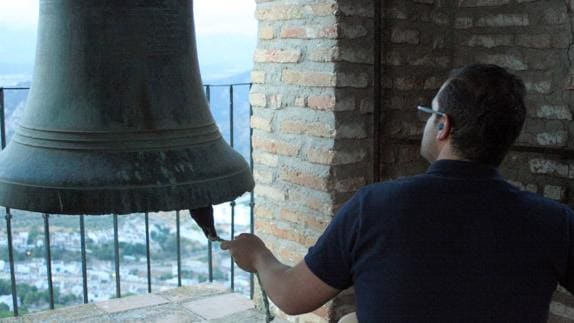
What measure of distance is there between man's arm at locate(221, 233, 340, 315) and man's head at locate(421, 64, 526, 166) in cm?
46

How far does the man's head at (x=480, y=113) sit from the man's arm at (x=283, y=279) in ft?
1.52

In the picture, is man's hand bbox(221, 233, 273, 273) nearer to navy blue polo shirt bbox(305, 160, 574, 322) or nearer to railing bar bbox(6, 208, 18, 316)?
navy blue polo shirt bbox(305, 160, 574, 322)

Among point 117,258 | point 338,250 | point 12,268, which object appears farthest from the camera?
point 117,258

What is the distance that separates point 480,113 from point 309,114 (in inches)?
63.9

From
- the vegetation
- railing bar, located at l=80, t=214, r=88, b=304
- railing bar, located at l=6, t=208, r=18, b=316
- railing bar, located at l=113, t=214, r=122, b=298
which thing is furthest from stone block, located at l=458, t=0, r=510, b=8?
the vegetation

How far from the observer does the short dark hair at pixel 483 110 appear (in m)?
1.51

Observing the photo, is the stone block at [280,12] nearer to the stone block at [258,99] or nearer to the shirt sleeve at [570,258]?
the stone block at [258,99]

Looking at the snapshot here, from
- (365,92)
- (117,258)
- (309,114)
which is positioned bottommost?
(117,258)

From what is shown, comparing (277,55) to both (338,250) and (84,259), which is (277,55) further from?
(338,250)

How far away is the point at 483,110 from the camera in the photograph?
1507 millimetres

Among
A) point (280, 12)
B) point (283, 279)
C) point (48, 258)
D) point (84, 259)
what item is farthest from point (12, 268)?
point (283, 279)

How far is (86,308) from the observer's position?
3549mm

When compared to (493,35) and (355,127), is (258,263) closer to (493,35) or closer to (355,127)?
(355,127)

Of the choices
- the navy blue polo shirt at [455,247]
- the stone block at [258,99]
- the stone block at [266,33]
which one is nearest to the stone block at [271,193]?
the stone block at [258,99]
